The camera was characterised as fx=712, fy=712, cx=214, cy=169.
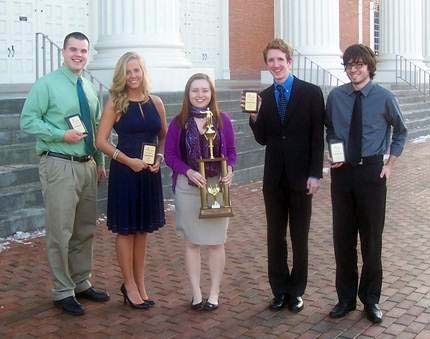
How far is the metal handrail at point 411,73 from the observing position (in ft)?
75.7

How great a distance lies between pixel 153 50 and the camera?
12000 mm

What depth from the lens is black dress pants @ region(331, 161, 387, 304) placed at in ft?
16.6

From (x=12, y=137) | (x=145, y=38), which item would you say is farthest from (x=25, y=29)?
(x=12, y=137)

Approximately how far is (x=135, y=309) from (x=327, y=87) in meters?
12.6

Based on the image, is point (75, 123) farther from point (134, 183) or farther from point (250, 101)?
point (250, 101)

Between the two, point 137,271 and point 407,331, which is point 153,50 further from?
point 407,331

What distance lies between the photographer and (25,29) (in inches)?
624

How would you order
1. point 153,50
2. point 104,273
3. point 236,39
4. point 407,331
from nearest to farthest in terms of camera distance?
point 407,331 < point 104,273 < point 153,50 < point 236,39

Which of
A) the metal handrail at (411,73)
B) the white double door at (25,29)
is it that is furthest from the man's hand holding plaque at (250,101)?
the metal handrail at (411,73)

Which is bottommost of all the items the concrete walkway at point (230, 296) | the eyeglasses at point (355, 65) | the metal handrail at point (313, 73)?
the concrete walkway at point (230, 296)

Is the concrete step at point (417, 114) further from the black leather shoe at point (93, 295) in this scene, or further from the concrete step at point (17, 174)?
the black leather shoe at point (93, 295)

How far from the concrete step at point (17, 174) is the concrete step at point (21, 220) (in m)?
0.41

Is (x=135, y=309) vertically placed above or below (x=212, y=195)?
below

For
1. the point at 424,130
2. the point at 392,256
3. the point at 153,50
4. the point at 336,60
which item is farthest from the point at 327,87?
the point at 392,256
